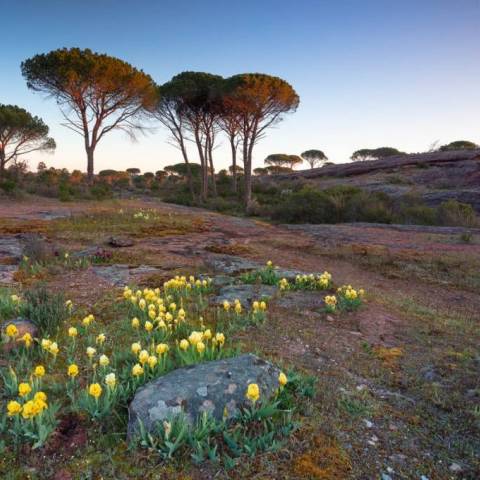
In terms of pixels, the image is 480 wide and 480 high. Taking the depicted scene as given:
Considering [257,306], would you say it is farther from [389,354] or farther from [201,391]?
[201,391]

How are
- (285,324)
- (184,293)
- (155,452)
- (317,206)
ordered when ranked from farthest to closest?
1. (317,206)
2. (184,293)
3. (285,324)
4. (155,452)

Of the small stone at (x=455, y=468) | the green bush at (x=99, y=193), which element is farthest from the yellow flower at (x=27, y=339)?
the green bush at (x=99, y=193)

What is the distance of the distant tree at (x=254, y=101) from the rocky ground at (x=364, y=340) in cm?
1745

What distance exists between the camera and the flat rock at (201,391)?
248cm

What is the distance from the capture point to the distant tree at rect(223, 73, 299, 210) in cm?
2761

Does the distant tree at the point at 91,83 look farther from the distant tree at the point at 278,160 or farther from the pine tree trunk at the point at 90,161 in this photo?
the distant tree at the point at 278,160

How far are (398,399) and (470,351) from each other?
166 cm

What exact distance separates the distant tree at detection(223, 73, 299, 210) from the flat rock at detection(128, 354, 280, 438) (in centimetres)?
2406

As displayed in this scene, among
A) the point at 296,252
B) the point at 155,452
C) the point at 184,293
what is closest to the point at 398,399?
the point at 155,452

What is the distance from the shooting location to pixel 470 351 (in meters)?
4.29

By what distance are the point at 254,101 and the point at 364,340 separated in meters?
26.4

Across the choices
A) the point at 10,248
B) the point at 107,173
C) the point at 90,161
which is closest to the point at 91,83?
the point at 90,161

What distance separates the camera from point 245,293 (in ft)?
19.2

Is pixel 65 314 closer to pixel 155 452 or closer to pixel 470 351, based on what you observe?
pixel 155 452
